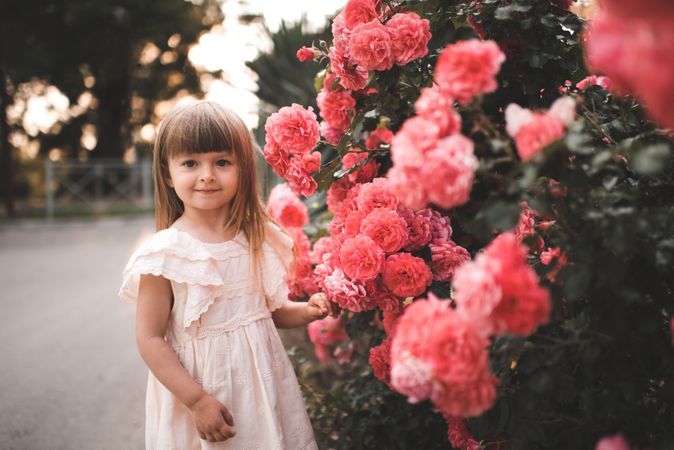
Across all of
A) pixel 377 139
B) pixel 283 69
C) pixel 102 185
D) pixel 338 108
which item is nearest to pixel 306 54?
pixel 338 108

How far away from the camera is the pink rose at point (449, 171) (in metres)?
0.83

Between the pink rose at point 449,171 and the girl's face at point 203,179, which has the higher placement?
the pink rose at point 449,171

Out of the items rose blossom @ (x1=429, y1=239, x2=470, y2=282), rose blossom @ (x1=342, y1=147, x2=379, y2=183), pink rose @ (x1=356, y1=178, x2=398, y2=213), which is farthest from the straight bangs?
rose blossom @ (x1=429, y1=239, x2=470, y2=282)

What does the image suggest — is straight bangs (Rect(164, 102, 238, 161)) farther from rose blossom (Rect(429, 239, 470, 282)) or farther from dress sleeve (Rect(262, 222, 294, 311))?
rose blossom (Rect(429, 239, 470, 282))

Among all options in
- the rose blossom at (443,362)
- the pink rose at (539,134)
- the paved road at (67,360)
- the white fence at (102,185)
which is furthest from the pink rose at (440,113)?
the white fence at (102,185)

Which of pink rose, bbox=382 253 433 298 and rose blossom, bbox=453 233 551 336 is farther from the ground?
rose blossom, bbox=453 233 551 336

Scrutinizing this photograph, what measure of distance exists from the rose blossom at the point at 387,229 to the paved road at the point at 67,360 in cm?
163

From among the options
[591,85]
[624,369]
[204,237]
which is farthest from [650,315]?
[204,237]

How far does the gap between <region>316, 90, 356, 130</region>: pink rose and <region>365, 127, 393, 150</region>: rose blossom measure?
78 mm

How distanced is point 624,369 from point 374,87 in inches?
36.1

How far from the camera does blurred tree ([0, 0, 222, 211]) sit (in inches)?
552

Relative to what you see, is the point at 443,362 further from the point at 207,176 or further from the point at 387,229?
the point at 207,176

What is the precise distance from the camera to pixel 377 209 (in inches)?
53.7

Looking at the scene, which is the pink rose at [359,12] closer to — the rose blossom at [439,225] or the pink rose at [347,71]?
the pink rose at [347,71]
